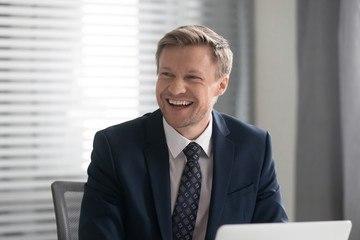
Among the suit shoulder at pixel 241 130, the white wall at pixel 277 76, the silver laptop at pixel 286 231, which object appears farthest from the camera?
the white wall at pixel 277 76

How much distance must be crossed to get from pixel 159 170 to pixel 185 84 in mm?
274

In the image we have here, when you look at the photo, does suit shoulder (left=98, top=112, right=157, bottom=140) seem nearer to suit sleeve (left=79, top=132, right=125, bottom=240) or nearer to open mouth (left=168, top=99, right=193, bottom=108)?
suit sleeve (left=79, top=132, right=125, bottom=240)

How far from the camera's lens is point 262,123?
3432 millimetres

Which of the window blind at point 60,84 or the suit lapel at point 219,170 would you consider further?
the window blind at point 60,84

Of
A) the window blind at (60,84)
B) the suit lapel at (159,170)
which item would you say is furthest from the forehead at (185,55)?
the window blind at (60,84)

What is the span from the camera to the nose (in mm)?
1648

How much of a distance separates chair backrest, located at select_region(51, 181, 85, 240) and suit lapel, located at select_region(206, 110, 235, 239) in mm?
545

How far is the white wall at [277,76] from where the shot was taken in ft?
11.2

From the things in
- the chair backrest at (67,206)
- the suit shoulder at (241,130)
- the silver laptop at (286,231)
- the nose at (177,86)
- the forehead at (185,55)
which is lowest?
the chair backrest at (67,206)

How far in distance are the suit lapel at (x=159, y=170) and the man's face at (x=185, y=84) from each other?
7 cm

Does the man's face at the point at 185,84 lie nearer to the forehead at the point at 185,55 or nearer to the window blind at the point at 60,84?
the forehead at the point at 185,55

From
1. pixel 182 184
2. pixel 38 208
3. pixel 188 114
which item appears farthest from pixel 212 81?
pixel 38 208

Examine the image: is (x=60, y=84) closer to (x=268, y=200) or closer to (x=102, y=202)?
(x=102, y=202)

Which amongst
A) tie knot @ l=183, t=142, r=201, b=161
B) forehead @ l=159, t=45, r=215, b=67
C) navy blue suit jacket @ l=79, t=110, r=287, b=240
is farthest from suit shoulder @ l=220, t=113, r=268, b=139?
forehead @ l=159, t=45, r=215, b=67
